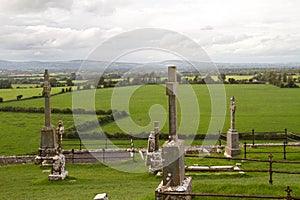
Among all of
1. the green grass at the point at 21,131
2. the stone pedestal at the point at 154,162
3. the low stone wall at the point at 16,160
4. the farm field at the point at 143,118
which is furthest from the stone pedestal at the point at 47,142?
the farm field at the point at 143,118

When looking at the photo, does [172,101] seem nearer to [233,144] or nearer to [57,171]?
[57,171]

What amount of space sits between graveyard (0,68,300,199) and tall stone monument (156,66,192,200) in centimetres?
3

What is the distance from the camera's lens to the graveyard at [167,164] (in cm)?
1037

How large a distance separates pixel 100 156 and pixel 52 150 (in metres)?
4.31

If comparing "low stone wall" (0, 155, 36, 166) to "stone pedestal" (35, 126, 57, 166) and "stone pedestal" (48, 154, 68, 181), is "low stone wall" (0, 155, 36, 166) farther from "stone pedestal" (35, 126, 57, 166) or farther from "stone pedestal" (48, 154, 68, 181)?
"stone pedestal" (48, 154, 68, 181)

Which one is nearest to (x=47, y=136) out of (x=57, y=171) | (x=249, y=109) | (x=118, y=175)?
(x=57, y=171)

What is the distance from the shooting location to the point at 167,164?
990 centimetres

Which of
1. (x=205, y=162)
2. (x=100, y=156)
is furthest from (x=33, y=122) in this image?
(x=205, y=162)

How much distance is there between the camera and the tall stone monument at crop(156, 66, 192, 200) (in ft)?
31.8

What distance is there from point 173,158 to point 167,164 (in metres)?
0.23

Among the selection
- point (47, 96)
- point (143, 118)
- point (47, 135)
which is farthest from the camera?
point (143, 118)

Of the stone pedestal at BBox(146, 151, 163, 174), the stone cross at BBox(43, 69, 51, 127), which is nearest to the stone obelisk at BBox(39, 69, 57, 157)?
the stone cross at BBox(43, 69, 51, 127)

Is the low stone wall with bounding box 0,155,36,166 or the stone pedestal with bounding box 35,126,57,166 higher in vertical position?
the stone pedestal with bounding box 35,126,57,166

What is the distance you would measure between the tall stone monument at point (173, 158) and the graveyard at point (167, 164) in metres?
0.03
